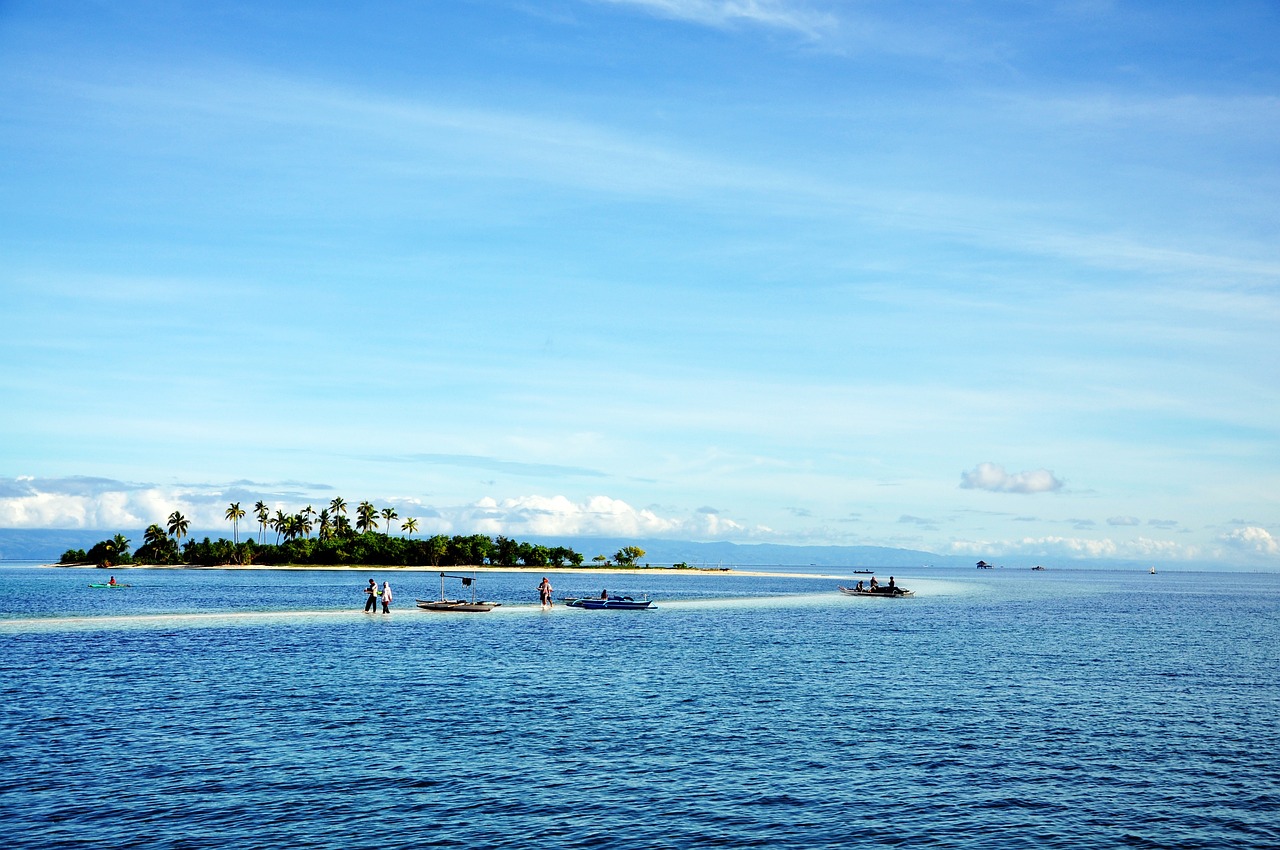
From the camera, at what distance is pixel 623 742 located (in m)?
36.9

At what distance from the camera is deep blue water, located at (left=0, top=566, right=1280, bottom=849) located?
2670 centimetres

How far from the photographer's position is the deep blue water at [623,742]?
26.7 m

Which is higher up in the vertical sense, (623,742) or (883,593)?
(623,742)

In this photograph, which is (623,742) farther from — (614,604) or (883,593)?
(883,593)

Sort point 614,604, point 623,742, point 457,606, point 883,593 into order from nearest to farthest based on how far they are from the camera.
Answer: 1. point 623,742
2. point 457,606
3. point 614,604
4. point 883,593

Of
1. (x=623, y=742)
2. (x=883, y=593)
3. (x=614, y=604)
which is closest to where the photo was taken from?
(x=623, y=742)

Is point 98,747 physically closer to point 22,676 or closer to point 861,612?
point 22,676

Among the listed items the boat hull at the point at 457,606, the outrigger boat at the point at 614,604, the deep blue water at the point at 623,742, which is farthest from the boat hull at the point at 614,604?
the deep blue water at the point at 623,742

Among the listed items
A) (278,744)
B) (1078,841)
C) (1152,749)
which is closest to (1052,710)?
(1152,749)

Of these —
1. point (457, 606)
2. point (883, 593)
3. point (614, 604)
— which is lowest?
point (883, 593)

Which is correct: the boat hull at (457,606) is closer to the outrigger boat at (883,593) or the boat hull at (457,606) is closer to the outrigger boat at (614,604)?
the outrigger boat at (614,604)

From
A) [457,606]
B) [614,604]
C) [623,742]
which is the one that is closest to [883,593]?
[614,604]

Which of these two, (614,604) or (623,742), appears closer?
(623,742)

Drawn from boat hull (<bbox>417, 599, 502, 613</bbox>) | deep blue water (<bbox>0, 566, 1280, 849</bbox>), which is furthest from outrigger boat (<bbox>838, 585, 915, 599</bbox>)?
deep blue water (<bbox>0, 566, 1280, 849</bbox>)
